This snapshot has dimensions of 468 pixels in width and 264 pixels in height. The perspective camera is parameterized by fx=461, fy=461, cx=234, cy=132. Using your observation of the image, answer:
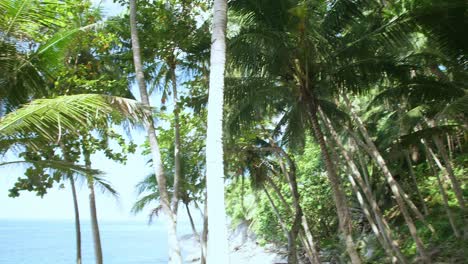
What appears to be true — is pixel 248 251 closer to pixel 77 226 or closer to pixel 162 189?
pixel 77 226

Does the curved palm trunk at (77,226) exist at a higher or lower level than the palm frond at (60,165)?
lower

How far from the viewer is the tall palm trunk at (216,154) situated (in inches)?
160

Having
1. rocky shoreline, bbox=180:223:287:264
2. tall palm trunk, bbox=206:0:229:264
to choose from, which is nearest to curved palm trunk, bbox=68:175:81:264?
tall palm trunk, bbox=206:0:229:264

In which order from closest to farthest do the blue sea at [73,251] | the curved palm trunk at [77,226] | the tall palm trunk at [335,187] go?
the tall palm trunk at [335,187], the curved palm trunk at [77,226], the blue sea at [73,251]

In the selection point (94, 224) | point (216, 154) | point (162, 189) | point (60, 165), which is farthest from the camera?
point (94, 224)

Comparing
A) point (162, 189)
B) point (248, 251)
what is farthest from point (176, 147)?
point (248, 251)

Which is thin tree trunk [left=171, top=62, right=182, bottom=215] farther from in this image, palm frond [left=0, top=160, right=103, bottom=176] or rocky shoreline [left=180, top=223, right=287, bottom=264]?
rocky shoreline [left=180, top=223, right=287, bottom=264]

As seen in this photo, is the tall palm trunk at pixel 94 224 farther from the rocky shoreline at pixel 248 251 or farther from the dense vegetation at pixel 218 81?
the rocky shoreline at pixel 248 251

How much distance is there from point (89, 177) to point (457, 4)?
5.61 metres

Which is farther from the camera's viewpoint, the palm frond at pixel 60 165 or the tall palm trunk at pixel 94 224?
the tall palm trunk at pixel 94 224

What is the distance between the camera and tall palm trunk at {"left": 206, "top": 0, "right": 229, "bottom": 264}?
4.07 meters

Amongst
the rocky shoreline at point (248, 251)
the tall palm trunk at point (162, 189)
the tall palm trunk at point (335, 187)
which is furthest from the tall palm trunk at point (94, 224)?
the rocky shoreline at point (248, 251)

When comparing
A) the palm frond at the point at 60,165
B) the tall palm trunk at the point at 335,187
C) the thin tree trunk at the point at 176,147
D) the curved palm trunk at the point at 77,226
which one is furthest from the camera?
the curved palm trunk at the point at 77,226

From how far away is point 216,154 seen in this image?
174 inches
